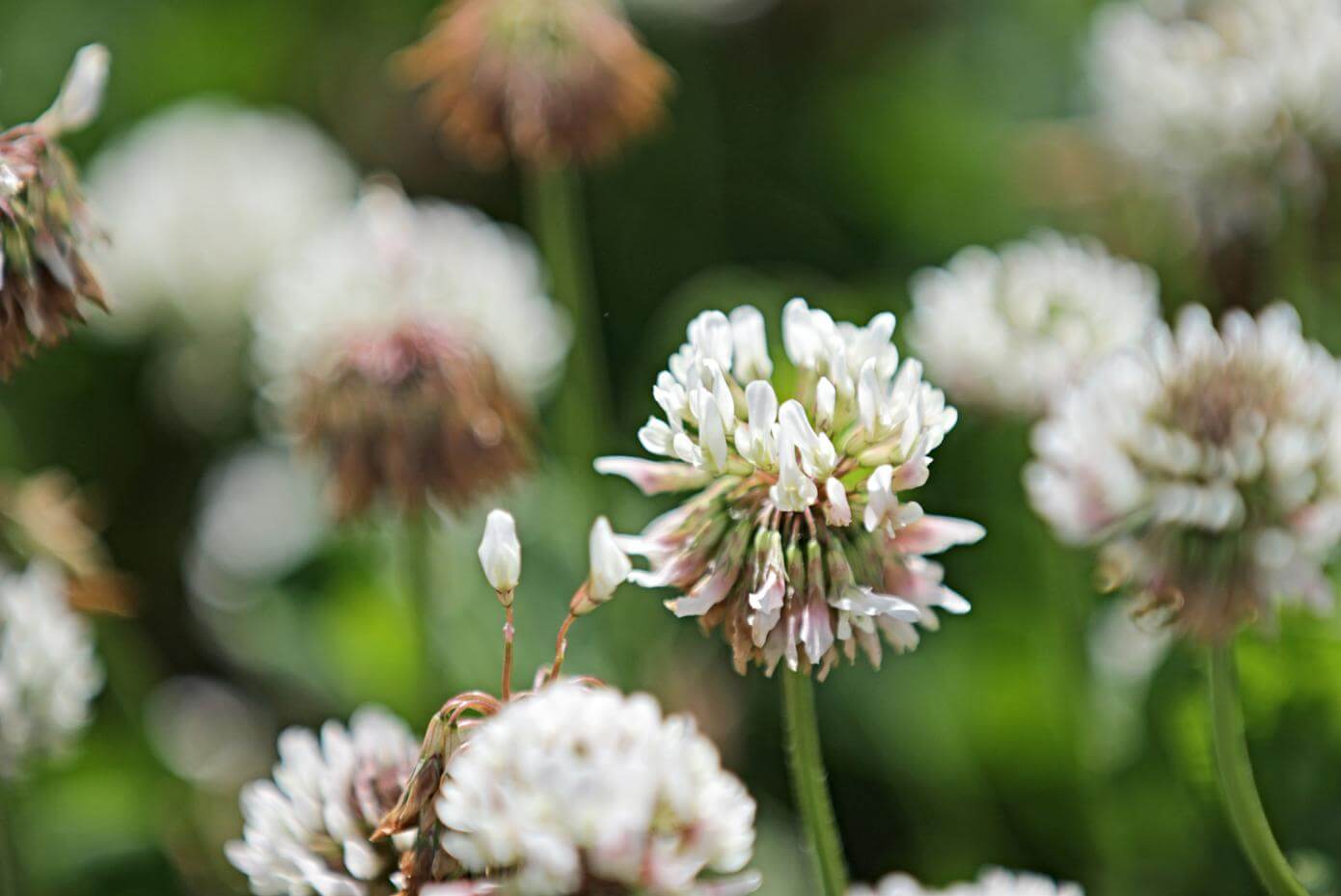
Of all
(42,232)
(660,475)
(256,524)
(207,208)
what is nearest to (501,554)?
(660,475)

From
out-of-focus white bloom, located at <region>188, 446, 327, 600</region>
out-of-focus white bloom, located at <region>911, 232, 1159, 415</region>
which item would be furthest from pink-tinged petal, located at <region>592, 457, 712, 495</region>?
out-of-focus white bloom, located at <region>188, 446, 327, 600</region>

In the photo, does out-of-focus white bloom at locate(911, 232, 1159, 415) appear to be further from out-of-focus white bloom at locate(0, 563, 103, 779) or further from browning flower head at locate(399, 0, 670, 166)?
out-of-focus white bloom at locate(0, 563, 103, 779)

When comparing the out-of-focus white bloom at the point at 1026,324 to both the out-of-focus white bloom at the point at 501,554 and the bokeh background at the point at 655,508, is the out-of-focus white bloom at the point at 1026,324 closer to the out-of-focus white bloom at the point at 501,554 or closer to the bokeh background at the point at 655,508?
the bokeh background at the point at 655,508

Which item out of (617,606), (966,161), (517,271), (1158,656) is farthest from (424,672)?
(966,161)

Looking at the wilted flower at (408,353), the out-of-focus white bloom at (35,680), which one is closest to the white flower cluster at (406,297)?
the wilted flower at (408,353)

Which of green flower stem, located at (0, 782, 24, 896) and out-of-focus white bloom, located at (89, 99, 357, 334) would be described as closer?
green flower stem, located at (0, 782, 24, 896)

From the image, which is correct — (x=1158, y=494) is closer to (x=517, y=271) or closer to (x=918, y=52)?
(x=517, y=271)
